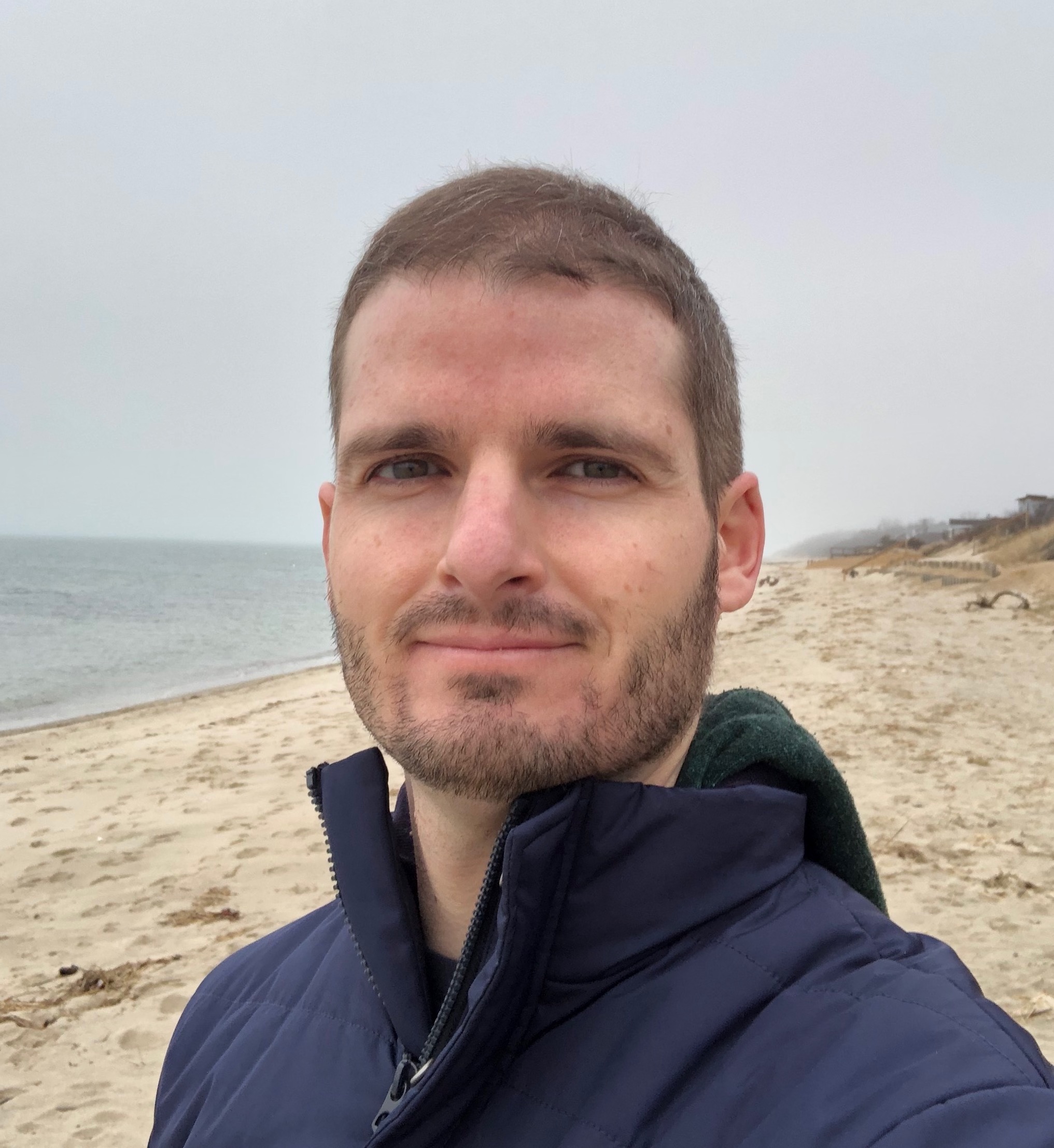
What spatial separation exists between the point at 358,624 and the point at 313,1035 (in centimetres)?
77

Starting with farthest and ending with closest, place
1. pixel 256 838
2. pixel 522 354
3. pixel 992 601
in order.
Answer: pixel 992 601
pixel 256 838
pixel 522 354

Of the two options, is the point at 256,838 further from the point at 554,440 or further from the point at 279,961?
the point at 554,440

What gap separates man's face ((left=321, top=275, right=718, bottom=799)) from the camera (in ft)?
4.39

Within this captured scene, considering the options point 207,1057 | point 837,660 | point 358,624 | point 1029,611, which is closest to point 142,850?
point 207,1057

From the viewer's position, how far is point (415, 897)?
5.47 feet

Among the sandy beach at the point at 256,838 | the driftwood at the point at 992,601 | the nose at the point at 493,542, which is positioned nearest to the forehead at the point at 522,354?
the nose at the point at 493,542

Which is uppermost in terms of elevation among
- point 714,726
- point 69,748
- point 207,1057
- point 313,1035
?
point 714,726

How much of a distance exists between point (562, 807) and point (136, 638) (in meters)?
33.2

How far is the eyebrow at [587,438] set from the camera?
1430 mm

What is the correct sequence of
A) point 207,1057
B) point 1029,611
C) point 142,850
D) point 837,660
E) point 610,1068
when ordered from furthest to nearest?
point 1029,611
point 837,660
point 142,850
point 207,1057
point 610,1068

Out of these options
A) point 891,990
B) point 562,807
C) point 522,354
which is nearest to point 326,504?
point 522,354

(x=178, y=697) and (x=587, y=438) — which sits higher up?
(x=587, y=438)

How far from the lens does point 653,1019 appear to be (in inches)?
45.4

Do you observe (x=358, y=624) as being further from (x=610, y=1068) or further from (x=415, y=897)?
(x=610, y=1068)
